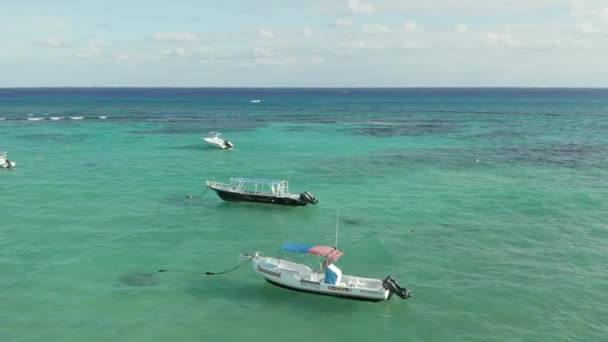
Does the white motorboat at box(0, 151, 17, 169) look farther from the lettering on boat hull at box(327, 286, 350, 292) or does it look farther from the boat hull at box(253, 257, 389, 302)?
the lettering on boat hull at box(327, 286, 350, 292)

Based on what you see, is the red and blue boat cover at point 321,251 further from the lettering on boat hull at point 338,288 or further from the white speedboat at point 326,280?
the lettering on boat hull at point 338,288

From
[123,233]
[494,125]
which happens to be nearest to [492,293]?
[123,233]

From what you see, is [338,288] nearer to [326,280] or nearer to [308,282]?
[326,280]

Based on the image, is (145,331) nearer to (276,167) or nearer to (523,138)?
(276,167)

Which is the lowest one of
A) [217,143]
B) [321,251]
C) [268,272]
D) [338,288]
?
[338,288]

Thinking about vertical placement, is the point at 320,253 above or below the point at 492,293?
above

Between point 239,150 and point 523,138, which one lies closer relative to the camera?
point 239,150

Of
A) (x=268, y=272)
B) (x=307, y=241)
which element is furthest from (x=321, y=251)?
(x=307, y=241)
